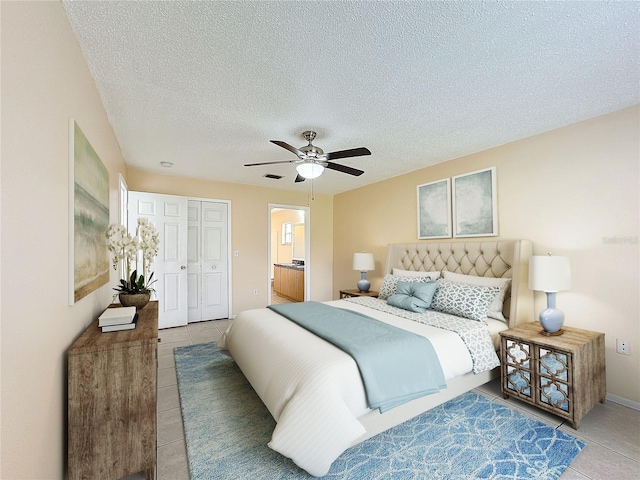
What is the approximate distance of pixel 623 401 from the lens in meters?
2.31

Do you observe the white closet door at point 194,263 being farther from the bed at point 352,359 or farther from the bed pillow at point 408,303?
the bed pillow at point 408,303

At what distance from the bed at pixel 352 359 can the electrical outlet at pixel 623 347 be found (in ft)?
2.00

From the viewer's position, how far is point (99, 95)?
2148mm

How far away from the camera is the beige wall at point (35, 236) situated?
2.90ft

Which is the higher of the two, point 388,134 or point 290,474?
point 388,134

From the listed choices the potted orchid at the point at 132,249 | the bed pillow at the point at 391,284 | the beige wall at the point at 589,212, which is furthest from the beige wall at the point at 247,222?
the beige wall at the point at 589,212

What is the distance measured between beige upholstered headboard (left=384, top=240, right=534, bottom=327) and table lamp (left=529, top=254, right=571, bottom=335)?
0.37m

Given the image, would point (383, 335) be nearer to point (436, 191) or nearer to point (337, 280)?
point (436, 191)

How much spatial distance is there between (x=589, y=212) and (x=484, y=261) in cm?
99

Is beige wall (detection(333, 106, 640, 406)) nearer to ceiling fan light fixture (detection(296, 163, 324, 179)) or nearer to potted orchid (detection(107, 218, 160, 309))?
ceiling fan light fixture (detection(296, 163, 324, 179))

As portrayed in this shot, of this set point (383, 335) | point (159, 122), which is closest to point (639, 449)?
point (383, 335)

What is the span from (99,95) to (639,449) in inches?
175

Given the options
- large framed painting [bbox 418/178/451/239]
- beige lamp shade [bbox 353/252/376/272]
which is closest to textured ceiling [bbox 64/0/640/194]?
large framed painting [bbox 418/178/451/239]

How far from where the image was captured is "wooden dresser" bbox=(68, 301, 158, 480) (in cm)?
136
